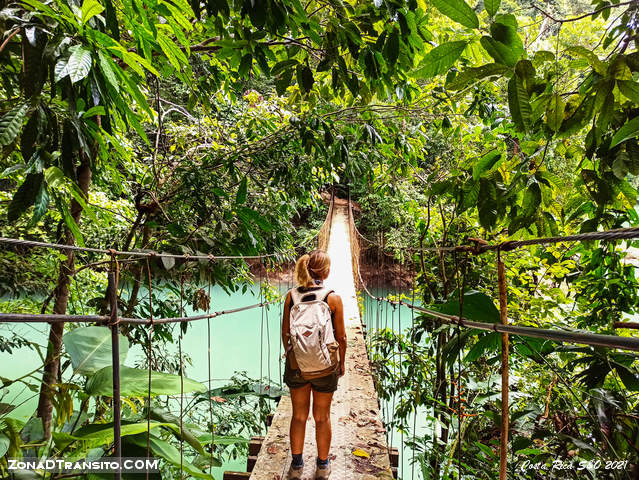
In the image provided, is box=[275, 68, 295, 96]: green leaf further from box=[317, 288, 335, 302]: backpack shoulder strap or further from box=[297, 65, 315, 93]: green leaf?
box=[317, 288, 335, 302]: backpack shoulder strap

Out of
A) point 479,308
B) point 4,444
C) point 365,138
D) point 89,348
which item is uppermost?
point 365,138

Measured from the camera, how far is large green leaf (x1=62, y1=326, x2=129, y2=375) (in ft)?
2.47

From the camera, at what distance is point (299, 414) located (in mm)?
1252

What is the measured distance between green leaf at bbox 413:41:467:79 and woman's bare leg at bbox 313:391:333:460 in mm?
1026

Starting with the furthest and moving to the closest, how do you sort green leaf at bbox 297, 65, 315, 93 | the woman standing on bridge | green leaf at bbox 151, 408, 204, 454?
the woman standing on bridge → green leaf at bbox 297, 65, 315, 93 → green leaf at bbox 151, 408, 204, 454

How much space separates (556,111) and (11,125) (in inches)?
34.3

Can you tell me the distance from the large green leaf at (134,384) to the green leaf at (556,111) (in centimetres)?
85

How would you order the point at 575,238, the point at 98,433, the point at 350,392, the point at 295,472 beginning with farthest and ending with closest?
1. the point at 350,392
2. the point at 295,472
3. the point at 98,433
4. the point at 575,238

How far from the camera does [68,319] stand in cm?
52

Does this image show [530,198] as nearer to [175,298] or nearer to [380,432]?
[380,432]

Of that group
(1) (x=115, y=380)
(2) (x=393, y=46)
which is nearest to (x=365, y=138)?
(2) (x=393, y=46)

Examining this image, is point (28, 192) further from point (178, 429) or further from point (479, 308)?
point (479, 308)

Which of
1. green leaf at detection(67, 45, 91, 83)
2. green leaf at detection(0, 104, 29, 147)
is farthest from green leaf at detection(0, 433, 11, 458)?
green leaf at detection(67, 45, 91, 83)

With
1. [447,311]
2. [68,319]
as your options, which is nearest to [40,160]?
[68,319]
